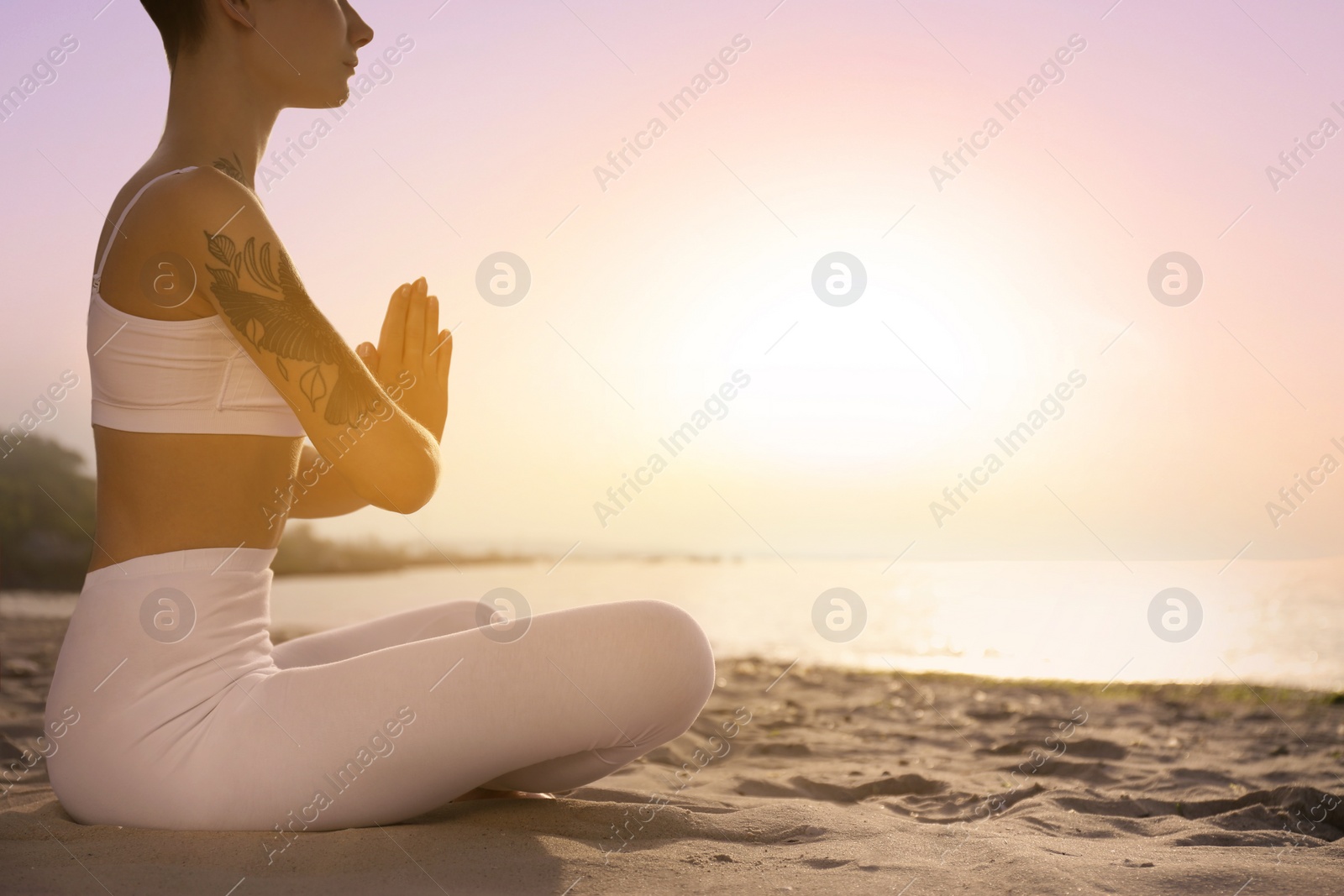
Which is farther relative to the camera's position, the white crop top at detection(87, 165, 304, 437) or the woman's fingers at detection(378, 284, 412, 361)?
the woman's fingers at detection(378, 284, 412, 361)

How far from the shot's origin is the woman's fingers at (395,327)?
2.23 m

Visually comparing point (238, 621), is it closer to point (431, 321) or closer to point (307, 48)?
point (431, 321)

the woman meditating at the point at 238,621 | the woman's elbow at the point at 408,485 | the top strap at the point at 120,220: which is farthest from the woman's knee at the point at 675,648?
the top strap at the point at 120,220

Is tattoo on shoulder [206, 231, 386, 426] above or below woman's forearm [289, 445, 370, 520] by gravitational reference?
above

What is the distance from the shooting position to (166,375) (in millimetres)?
1620

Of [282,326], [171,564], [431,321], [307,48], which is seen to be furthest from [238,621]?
[307,48]

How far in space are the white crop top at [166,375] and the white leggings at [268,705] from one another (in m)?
0.25

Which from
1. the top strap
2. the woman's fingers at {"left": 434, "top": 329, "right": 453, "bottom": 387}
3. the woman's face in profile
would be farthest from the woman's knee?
the woman's face in profile

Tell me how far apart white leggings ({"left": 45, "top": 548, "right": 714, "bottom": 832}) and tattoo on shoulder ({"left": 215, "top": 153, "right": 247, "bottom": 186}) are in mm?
767

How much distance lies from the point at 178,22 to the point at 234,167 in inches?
14.4

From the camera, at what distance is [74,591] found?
10953mm

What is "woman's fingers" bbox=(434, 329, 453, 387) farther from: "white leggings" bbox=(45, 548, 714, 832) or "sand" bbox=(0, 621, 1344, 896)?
"sand" bbox=(0, 621, 1344, 896)

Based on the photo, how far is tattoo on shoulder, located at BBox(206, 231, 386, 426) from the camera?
1.62m

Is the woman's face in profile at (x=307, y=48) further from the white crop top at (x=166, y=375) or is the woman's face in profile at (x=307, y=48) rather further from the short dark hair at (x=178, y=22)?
the white crop top at (x=166, y=375)
